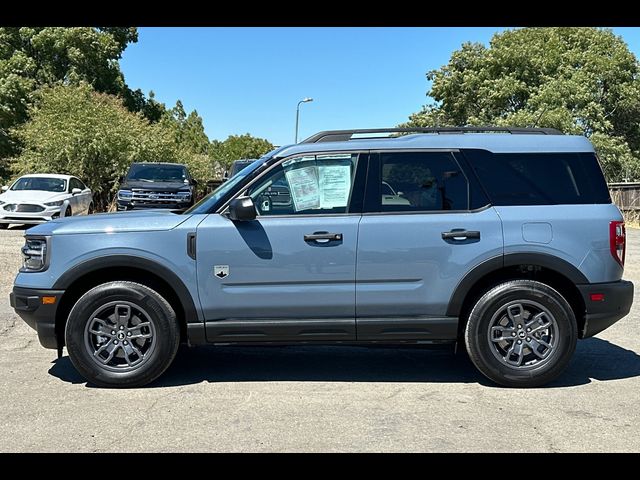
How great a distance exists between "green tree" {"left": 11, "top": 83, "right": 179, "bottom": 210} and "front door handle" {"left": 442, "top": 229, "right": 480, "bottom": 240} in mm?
20767

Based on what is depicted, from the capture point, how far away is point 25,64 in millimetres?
36156

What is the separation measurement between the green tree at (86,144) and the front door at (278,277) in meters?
20.1

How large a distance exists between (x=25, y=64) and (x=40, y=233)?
35.6 m

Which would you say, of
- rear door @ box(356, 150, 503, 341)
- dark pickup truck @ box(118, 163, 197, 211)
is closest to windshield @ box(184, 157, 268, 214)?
rear door @ box(356, 150, 503, 341)

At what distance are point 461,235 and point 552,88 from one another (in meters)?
30.6

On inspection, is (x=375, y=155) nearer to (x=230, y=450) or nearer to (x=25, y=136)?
(x=230, y=450)

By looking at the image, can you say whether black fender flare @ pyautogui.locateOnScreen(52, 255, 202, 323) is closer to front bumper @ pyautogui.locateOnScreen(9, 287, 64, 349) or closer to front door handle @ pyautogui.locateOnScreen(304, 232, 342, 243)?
front bumper @ pyautogui.locateOnScreen(9, 287, 64, 349)

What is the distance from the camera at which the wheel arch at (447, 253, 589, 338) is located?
197 inches

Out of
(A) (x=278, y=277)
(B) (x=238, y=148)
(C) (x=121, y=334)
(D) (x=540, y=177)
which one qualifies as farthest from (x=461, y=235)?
(B) (x=238, y=148)

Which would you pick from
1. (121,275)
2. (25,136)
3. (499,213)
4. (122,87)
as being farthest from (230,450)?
(122,87)

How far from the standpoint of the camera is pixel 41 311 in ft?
16.3

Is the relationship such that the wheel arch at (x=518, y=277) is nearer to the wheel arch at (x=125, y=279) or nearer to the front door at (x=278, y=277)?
the front door at (x=278, y=277)

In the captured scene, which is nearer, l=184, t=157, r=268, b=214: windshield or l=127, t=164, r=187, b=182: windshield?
l=184, t=157, r=268, b=214: windshield

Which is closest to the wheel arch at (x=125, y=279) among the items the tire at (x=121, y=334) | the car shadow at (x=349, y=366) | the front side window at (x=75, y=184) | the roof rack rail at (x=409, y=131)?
the tire at (x=121, y=334)
